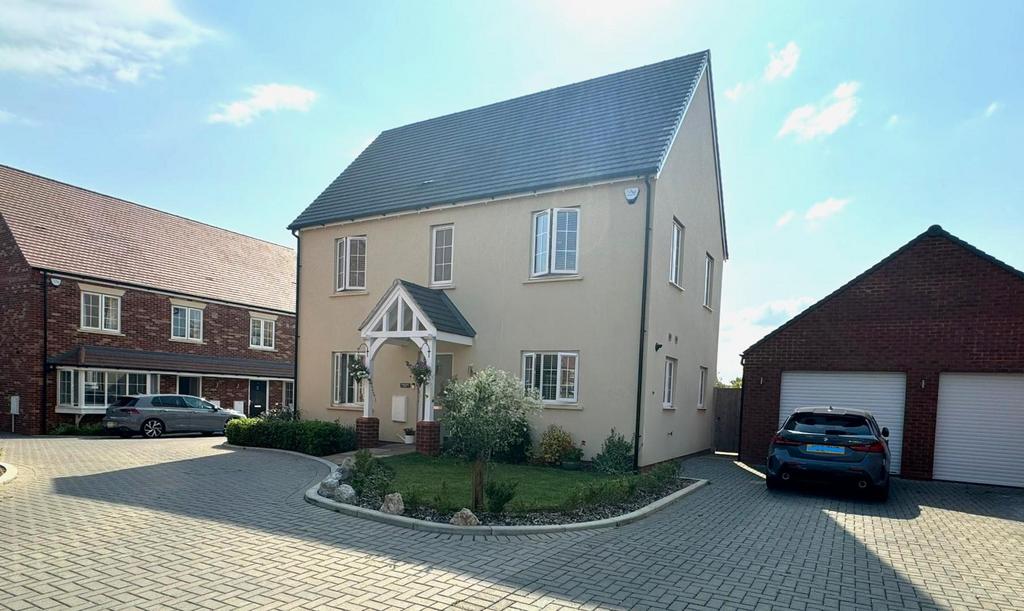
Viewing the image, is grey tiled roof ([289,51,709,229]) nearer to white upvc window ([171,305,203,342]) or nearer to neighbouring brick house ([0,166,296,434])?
neighbouring brick house ([0,166,296,434])

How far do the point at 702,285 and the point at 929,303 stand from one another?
5.41 metres

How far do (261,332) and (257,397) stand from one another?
329cm

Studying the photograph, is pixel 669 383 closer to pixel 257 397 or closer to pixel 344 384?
pixel 344 384

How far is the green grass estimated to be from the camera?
26.9ft

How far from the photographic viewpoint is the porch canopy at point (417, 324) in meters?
13.0

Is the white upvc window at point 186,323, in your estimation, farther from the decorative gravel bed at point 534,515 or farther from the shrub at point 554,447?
the decorative gravel bed at point 534,515

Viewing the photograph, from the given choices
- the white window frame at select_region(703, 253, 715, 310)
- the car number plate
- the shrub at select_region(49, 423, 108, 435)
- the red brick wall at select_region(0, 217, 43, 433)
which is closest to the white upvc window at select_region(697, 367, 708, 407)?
the white window frame at select_region(703, 253, 715, 310)

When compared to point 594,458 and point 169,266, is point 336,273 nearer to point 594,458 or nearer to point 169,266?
point 594,458

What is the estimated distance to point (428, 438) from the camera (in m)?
12.8

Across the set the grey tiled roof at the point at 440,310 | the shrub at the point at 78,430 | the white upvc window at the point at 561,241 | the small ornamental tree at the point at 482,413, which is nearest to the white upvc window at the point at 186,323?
the shrub at the point at 78,430

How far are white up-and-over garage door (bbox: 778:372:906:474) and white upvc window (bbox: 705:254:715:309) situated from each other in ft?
12.1

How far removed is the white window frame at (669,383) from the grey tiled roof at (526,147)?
4887 mm

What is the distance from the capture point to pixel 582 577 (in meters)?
5.39

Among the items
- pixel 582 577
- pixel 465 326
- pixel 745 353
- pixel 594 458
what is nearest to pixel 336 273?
A: pixel 465 326
